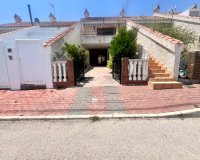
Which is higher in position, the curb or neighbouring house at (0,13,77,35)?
neighbouring house at (0,13,77,35)

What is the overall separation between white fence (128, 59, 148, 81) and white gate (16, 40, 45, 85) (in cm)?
330

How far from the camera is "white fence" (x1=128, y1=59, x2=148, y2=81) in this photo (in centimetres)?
726

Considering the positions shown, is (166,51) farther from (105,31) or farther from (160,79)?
(105,31)

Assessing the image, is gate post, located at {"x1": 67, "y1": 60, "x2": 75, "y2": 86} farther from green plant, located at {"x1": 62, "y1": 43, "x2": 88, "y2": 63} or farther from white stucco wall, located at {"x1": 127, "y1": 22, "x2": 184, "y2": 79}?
white stucco wall, located at {"x1": 127, "y1": 22, "x2": 184, "y2": 79}

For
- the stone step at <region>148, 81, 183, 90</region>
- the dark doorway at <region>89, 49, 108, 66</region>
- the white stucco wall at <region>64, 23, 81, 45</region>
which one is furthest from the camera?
the dark doorway at <region>89, 49, 108, 66</region>

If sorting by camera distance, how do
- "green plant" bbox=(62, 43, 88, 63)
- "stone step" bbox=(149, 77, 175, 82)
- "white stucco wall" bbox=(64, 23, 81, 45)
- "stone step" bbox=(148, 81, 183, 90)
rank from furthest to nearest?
"white stucco wall" bbox=(64, 23, 81, 45), "green plant" bbox=(62, 43, 88, 63), "stone step" bbox=(149, 77, 175, 82), "stone step" bbox=(148, 81, 183, 90)

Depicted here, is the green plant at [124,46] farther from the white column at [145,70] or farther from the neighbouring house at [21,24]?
the neighbouring house at [21,24]

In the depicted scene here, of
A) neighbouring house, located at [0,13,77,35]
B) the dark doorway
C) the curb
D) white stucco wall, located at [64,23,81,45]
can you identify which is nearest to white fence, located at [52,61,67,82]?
the curb

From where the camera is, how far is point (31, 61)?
7016 mm

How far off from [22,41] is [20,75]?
1283 millimetres

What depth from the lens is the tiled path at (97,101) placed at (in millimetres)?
5246

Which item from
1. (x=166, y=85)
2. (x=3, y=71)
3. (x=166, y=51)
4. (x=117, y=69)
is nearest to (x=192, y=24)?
(x=166, y=51)

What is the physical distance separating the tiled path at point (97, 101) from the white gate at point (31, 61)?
0.51m

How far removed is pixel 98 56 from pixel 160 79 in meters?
18.4
